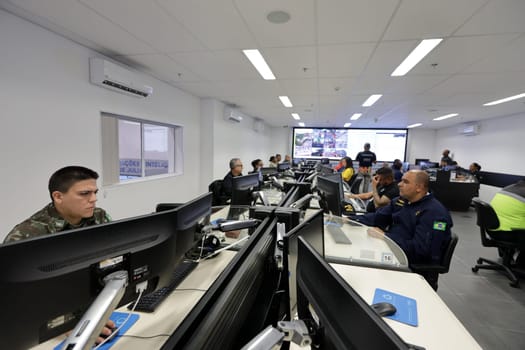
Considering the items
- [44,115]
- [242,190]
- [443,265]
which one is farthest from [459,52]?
[44,115]

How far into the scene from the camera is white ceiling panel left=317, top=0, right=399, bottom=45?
193 cm

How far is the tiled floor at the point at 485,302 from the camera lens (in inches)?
73.4

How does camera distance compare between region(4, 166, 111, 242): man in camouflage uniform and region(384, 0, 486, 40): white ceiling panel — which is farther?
region(384, 0, 486, 40): white ceiling panel

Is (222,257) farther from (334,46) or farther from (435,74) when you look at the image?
(435,74)

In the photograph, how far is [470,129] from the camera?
783 cm

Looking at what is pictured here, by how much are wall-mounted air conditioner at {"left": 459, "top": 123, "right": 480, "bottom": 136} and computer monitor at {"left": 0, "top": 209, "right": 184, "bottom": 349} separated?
1033cm

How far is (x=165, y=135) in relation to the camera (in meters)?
5.09

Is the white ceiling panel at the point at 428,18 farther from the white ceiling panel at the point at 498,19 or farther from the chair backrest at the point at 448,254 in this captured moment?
the chair backrest at the point at 448,254

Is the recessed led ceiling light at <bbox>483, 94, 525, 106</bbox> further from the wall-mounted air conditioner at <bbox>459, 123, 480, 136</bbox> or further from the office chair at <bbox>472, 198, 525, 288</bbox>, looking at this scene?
the office chair at <bbox>472, 198, 525, 288</bbox>

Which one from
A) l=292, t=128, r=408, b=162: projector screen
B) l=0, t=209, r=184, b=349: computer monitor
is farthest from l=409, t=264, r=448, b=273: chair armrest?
l=292, t=128, r=408, b=162: projector screen

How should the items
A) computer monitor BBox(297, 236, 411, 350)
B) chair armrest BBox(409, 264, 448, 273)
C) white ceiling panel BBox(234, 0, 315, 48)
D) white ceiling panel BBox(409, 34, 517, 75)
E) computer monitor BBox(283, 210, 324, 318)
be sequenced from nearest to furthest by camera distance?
computer monitor BBox(297, 236, 411, 350), computer monitor BBox(283, 210, 324, 318), chair armrest BBox(409, 264, 448, 273), white ceiling panel BBox(234, 0, 315, 48), white ceiling panel BBox(409, 34, 517, 75)

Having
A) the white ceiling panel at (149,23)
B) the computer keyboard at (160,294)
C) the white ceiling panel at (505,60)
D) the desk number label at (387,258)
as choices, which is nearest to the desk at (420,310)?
the desk number label at (387,258)

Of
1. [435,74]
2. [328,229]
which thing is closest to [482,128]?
[435,74]

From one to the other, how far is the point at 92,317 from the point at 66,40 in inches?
136
